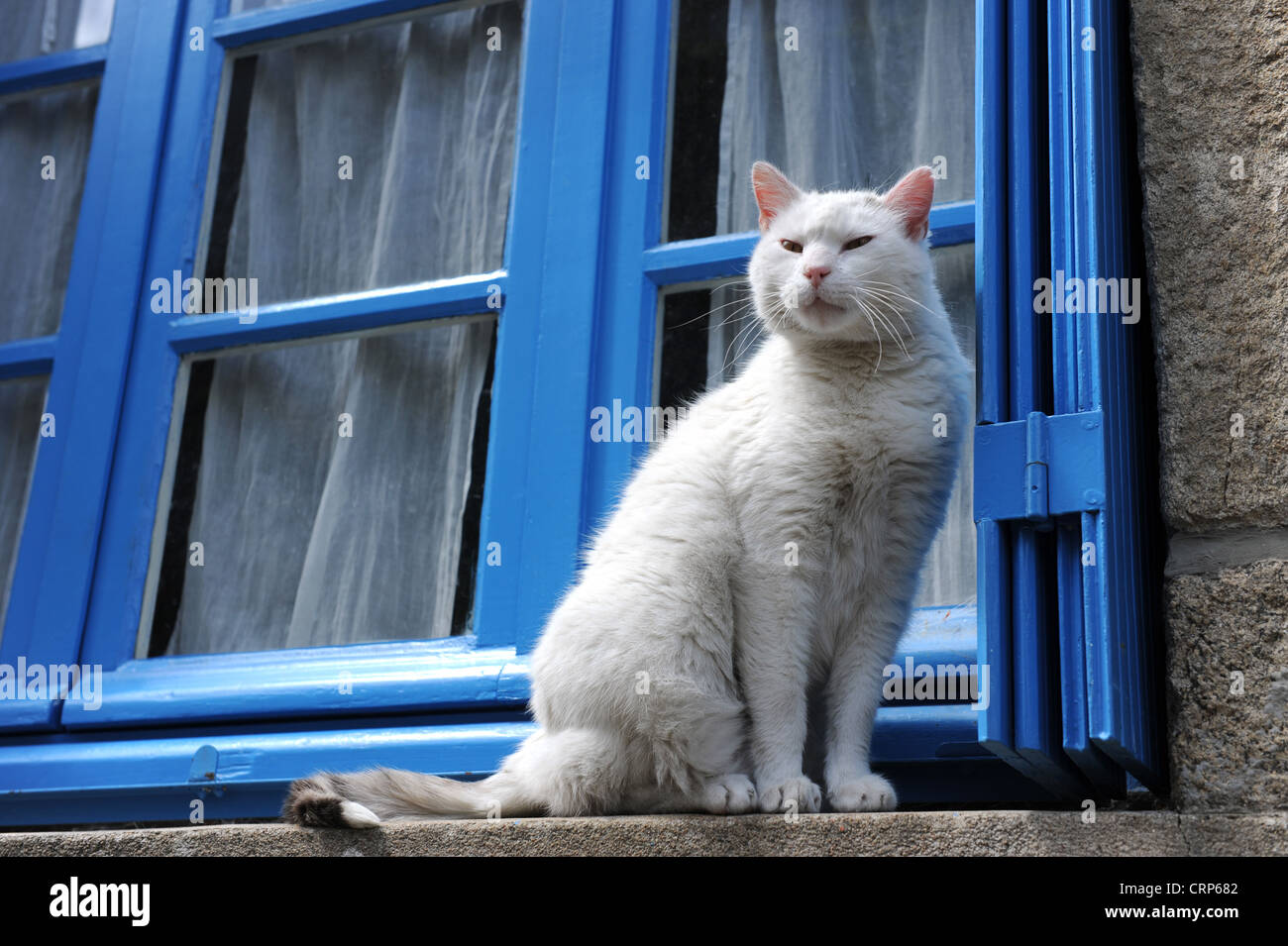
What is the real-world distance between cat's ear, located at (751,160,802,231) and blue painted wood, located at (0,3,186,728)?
65.6 inches

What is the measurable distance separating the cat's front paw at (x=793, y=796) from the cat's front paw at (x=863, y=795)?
0.03 meters

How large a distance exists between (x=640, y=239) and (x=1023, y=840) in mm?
1547

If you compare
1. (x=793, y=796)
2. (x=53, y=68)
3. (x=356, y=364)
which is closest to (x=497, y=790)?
(x=793, y=796)

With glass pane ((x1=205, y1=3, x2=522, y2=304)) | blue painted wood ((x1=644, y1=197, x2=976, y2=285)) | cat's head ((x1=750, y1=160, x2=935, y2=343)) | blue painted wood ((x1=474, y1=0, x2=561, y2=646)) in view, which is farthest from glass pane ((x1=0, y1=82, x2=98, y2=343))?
cat's head ((x1=750, y1=160, x2=935, y2=343))

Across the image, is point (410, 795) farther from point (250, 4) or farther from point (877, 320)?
point (250, 4)

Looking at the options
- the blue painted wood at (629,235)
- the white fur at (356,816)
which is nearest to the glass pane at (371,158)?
the blue painted wood at (629,235)

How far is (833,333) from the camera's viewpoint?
2.04m

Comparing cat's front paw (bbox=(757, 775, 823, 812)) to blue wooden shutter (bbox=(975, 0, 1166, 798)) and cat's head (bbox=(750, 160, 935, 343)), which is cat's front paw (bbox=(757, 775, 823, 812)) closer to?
blue wooden shutter (bbox=(975, 0, 1166, 798))

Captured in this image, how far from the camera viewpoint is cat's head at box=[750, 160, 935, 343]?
2.02 m

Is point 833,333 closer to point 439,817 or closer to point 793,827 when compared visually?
point 793,827

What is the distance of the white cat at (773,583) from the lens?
1.84 meters

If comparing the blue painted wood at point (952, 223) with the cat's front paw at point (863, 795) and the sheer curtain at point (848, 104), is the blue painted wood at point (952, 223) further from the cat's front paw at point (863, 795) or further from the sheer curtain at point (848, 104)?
the cat's front paw at point (863, 795)

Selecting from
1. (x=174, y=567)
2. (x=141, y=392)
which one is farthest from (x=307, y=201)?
(x=174, y=567)

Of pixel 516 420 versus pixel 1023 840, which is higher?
pixel 516 420
